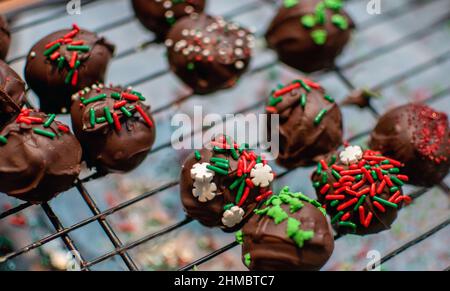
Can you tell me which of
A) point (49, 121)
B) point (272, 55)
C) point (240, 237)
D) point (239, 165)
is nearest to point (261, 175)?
point (239, 165)

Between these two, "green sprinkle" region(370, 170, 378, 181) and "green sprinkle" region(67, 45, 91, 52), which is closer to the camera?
"green sprinkle" region(370, 170, 378, 181)

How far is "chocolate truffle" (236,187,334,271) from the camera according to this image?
5.09 feet

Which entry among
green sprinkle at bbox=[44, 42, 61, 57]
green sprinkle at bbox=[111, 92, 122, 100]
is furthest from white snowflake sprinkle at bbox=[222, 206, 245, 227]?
green sprinkle at bbox=[44, 42, 61, 57]

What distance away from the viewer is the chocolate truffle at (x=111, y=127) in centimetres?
173

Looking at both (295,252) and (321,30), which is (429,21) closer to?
(321,30)

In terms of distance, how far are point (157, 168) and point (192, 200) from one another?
505mm

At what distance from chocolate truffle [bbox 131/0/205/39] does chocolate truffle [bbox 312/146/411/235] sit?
0.74m

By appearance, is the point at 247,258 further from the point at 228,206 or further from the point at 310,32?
the point at 310,32

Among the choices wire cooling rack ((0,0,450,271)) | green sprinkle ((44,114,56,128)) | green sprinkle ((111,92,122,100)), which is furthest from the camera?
Answer: wire cooling rack ((0,0,450,271))

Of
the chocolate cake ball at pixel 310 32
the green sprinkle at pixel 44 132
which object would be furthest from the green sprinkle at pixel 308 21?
the green sprinkle at pixel 44 132

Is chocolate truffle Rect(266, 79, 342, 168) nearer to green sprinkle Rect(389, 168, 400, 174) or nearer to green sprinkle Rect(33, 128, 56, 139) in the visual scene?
green sprinkle Rect(389, 168, 400, 174)

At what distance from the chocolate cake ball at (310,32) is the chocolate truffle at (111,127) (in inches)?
22.6

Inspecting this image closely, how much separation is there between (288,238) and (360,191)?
27 cm

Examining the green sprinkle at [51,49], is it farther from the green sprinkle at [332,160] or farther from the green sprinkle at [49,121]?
the green sprinkle at [332,160]
